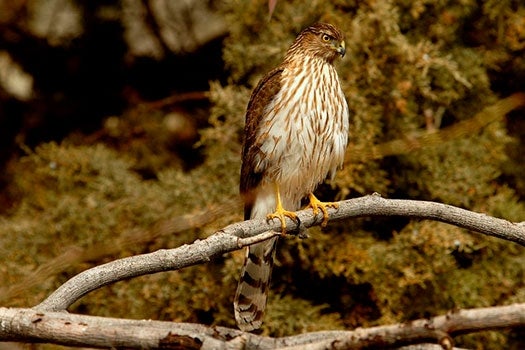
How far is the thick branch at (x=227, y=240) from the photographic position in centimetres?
276

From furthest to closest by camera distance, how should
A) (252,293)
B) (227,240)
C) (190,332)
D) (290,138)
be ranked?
(252,293) → (290,138) → (227,240) → (190,332)

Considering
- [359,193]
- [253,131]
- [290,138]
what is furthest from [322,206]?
[359,193]

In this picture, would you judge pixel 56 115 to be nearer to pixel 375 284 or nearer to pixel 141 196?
pixel 141 196

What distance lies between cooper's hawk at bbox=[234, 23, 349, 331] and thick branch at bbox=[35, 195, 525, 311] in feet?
1.84

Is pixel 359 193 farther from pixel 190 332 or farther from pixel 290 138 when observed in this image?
pixel 190 332

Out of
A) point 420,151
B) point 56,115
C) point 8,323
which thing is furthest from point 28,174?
point 8,323

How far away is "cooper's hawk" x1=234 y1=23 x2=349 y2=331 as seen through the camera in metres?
3.86

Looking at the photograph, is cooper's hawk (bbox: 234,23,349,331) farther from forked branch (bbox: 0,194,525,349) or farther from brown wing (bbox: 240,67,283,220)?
forked branch (bbox: 0,194,525,349)

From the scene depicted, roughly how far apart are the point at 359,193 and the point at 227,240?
1.93m

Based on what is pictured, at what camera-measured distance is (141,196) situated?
4.99 metres

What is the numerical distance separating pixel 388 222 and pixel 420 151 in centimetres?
42

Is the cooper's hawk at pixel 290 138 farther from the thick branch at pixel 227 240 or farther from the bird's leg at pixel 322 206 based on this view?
the thick branch at pixel 227 240

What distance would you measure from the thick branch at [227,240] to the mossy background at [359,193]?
44.3 inches

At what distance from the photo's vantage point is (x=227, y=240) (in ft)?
9.13
